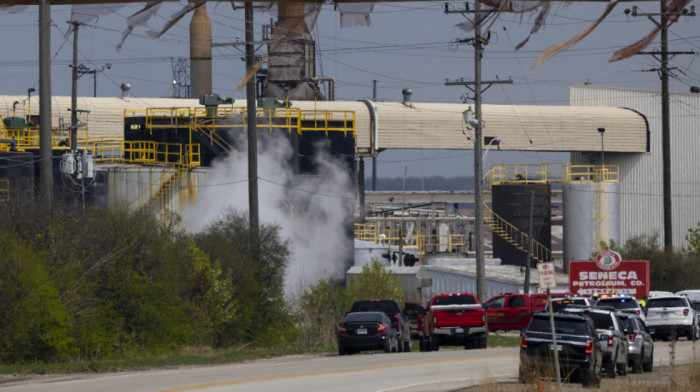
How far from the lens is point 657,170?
235 feet

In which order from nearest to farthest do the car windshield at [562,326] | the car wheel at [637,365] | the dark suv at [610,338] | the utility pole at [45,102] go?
the car windshield at [562,326]
the utility pole at [45,102]
the dark suv at [610,338]
the car wheel at [637,365]

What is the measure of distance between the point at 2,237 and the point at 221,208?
24550 mm

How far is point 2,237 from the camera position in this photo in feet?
83.0

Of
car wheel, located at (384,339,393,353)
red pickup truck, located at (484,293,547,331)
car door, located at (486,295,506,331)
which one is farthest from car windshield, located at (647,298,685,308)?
car wheel, located at (384,339,393,353)

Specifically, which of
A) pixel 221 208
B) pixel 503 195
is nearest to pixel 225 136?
pixel 221 208

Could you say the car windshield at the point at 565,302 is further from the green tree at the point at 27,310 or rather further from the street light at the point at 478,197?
the green tree at the point at 27,310

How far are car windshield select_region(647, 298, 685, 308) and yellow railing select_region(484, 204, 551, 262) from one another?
26532mm

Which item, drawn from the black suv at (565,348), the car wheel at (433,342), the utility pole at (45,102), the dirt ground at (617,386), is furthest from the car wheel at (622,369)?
the utility pole at (45,102)

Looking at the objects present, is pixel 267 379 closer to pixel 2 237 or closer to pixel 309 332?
pixel 2 237

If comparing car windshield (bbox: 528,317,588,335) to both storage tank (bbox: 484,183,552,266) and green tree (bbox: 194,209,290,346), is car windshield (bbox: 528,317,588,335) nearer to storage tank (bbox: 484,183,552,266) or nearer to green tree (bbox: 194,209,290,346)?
green tree (bbox: 194,209,290,346)

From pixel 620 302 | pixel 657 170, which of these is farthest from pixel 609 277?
pixel 657 170

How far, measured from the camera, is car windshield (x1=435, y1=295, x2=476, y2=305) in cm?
3503

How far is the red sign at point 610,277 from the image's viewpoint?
4503 cm

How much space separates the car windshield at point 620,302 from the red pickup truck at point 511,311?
6338 millimetres
